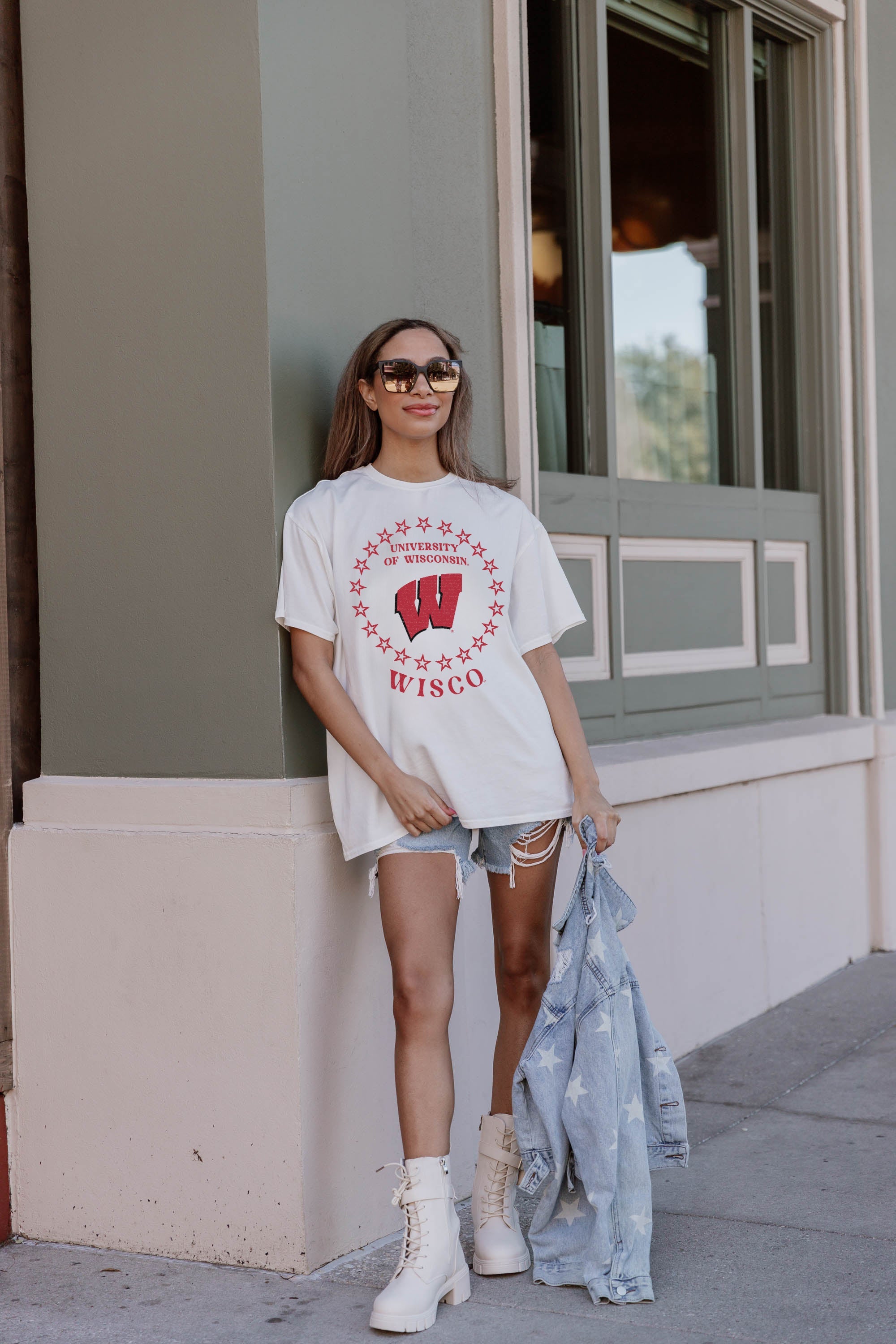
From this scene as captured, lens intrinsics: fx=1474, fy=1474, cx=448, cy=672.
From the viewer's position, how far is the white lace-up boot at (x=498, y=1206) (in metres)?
3.18

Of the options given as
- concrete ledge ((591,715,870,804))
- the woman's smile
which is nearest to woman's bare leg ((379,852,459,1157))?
the woman's smile

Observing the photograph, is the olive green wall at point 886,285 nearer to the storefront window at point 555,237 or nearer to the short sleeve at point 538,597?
the storefront window at point 555,237

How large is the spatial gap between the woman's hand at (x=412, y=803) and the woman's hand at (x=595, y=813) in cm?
30

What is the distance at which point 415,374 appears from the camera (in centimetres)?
316

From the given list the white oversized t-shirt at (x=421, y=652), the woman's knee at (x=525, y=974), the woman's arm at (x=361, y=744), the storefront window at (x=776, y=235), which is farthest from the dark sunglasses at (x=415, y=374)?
the storefront window at (x=776, y=235)

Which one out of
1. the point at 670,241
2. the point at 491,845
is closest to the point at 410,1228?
the point at 491,845

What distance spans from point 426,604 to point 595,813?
58 cm

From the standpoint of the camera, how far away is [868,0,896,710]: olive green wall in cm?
641

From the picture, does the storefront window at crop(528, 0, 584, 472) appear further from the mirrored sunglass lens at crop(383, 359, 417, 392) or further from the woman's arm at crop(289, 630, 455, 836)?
the woman's arm at crop(289, 630, 455, 836)

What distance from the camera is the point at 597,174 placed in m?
5.06

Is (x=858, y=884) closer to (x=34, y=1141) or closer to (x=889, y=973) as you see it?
(x=889, y=973)

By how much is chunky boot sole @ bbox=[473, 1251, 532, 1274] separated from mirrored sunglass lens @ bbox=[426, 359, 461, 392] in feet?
6.18

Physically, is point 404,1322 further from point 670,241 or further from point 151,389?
point 670,241

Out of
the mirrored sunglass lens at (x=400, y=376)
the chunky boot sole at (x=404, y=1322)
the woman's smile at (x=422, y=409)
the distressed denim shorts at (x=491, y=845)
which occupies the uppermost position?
the mirrored sunglass lens at (x=400, y=376)
